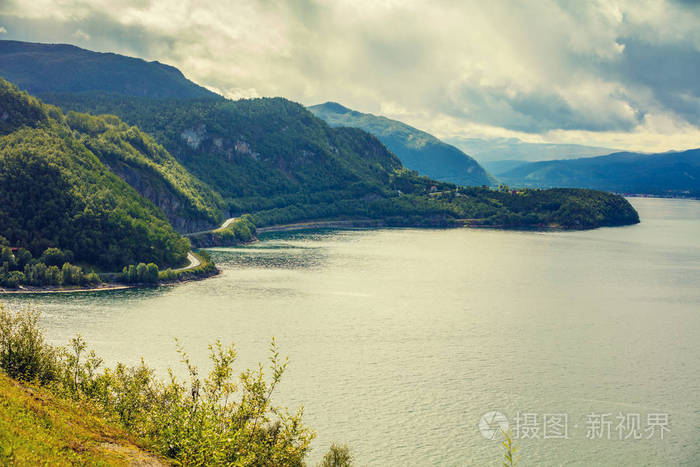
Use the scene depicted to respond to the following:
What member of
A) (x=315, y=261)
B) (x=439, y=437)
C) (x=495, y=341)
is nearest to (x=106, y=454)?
(x=439, y=437)

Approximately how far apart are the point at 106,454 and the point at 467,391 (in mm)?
58788

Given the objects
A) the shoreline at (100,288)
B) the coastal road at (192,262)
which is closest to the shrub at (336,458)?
the shoreline at (100,288)

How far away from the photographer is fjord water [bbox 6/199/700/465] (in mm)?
69125

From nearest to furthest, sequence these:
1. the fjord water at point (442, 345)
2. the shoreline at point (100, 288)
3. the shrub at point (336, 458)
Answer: the shrub at point (336, 458)
the fjord water at point (442, 345)
the shoreline at point (100, 288)

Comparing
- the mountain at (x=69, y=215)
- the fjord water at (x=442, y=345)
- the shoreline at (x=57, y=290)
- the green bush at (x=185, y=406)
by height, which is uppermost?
the mountain at (x=69, y=215)

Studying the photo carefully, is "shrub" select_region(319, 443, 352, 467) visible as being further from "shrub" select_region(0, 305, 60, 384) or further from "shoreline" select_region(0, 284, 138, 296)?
"shoreline" select_region(0, 284, 138, 296)

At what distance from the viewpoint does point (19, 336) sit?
45.9m

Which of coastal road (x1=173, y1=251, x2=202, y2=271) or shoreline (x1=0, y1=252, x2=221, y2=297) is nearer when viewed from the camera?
Result: shoreline (x1=0, y1=252, x2=221, y2=297)

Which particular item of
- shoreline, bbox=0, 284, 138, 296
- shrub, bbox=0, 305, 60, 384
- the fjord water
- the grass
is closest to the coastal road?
the fjord water

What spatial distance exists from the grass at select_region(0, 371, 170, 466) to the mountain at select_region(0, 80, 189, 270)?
129 meters

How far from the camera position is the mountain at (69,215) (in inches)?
6250

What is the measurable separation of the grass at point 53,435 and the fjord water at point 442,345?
3292cm

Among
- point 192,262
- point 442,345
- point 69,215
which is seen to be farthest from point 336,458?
point 69,215

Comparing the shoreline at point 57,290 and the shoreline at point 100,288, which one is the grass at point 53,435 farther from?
the shoreline at point 100,288
